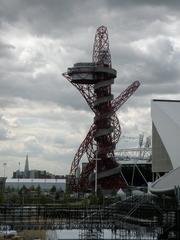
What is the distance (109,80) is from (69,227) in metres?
57.4

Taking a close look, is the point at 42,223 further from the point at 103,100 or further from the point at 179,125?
the point at 103,100

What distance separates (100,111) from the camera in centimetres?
10306

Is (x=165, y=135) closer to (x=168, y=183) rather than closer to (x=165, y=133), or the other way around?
(x=165, y=133)

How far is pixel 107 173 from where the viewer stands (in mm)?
104438

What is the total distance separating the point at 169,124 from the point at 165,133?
4.68 feet

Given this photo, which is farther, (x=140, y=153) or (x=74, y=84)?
(x=140, y=153)

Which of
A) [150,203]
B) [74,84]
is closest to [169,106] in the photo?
[74,84]

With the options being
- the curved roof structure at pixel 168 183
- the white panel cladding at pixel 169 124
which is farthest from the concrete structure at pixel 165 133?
the curved roof structure at pixel 168 183

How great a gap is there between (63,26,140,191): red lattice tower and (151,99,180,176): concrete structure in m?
17.5

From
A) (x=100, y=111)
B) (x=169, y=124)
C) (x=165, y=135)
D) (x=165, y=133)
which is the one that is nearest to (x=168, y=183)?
(x=165, y=135)

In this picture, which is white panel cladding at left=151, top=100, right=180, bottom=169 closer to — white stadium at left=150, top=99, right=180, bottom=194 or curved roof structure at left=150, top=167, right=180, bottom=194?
white stadium at left=150, top=99, right=180, bottom=194

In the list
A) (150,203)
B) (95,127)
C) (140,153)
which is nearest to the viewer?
(150,203)

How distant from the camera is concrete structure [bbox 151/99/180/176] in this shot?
3108 inches

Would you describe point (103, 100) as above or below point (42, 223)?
above
